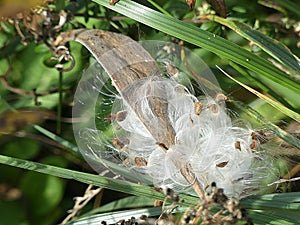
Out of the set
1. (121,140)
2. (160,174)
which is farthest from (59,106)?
(160,174)

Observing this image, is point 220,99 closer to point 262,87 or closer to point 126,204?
point 262,87

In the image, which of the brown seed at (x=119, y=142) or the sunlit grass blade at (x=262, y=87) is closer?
the brown seed at (x=119, y=142)

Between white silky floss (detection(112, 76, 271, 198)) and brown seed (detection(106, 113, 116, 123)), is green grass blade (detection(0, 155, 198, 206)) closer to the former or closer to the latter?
white silky floss (detection(112, 76, 271, 198))

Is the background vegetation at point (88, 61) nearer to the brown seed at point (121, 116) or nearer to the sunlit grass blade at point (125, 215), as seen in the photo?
the sunlit grass blade at point (125, 215)

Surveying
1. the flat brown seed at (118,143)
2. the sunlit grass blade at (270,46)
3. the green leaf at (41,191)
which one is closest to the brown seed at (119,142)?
the flat brown seed at (118,143)

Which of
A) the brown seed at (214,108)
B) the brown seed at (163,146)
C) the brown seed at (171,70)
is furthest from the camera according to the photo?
the brown seed at (171,70)

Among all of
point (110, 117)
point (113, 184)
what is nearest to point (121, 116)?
point (110, 117)

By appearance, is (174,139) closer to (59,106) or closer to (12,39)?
(59,106)

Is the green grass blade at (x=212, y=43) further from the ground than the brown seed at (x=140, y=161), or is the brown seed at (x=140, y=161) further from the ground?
the green grass blade at (x=212, y=43)
